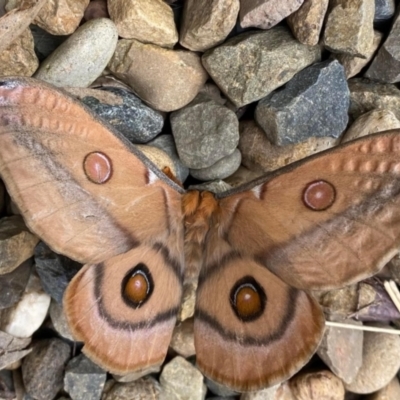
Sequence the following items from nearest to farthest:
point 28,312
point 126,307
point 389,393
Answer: point 126,307 → point 28,312 → point 389,393

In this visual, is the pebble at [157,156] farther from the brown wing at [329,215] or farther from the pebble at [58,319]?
the pebble at [58,319]

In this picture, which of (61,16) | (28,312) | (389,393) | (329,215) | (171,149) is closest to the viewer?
(329,215)

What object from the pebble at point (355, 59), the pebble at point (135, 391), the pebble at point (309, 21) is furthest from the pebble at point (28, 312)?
the pebble at point (355, 59)

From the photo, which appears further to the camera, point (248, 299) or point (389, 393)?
point (389, 393)

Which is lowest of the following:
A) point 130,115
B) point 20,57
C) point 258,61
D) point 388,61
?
point 388,61

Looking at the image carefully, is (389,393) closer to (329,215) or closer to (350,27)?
(329,215)

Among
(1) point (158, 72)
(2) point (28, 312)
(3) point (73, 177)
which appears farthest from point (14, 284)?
(1) point (158, 72)

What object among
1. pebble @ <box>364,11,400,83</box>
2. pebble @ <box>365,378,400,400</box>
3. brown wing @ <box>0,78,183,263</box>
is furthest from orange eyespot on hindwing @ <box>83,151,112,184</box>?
pebble @ <box>365,378,400,400</box>
